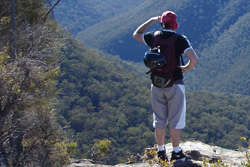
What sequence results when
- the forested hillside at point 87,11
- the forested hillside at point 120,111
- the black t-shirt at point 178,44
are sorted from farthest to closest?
the forested hillside at point 87,11, the forested hillside at point 120,111, the black t-shirt at point 178,44

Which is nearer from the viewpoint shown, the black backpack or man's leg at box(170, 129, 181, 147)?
the black backpack

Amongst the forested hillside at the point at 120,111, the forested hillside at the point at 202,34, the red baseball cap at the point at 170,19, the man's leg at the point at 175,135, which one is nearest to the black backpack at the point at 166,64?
the red baseball cap at the point at 170,19

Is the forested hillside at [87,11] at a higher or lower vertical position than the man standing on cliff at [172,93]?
higher

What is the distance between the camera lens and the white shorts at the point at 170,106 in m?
3.61

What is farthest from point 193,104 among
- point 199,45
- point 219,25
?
point 219,25

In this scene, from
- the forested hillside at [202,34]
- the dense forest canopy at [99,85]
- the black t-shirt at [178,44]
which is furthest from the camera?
the forested hillside at [202,34]

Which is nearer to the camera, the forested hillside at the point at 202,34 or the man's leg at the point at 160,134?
the man's leg at the point at 160,134

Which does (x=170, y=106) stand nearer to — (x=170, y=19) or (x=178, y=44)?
(x=178, y=44)

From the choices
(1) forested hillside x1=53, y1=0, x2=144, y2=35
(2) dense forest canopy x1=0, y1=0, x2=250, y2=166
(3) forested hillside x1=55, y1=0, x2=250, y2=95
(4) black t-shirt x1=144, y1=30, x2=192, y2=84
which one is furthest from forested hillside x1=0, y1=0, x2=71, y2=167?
(1) forested hillside x1=53, y1=0, x2=144, y2=35

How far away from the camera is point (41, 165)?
569 centimetres

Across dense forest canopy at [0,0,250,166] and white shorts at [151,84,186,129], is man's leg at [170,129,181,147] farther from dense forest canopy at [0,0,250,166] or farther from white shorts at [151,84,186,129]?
dense forest canopy at [0,0,250,166]

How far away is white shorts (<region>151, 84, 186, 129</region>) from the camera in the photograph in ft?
11.8

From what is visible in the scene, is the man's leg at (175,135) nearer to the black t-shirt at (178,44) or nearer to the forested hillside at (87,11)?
the black t-shirt at (178,44)

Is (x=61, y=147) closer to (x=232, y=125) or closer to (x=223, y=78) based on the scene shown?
(x=232, y=125)
